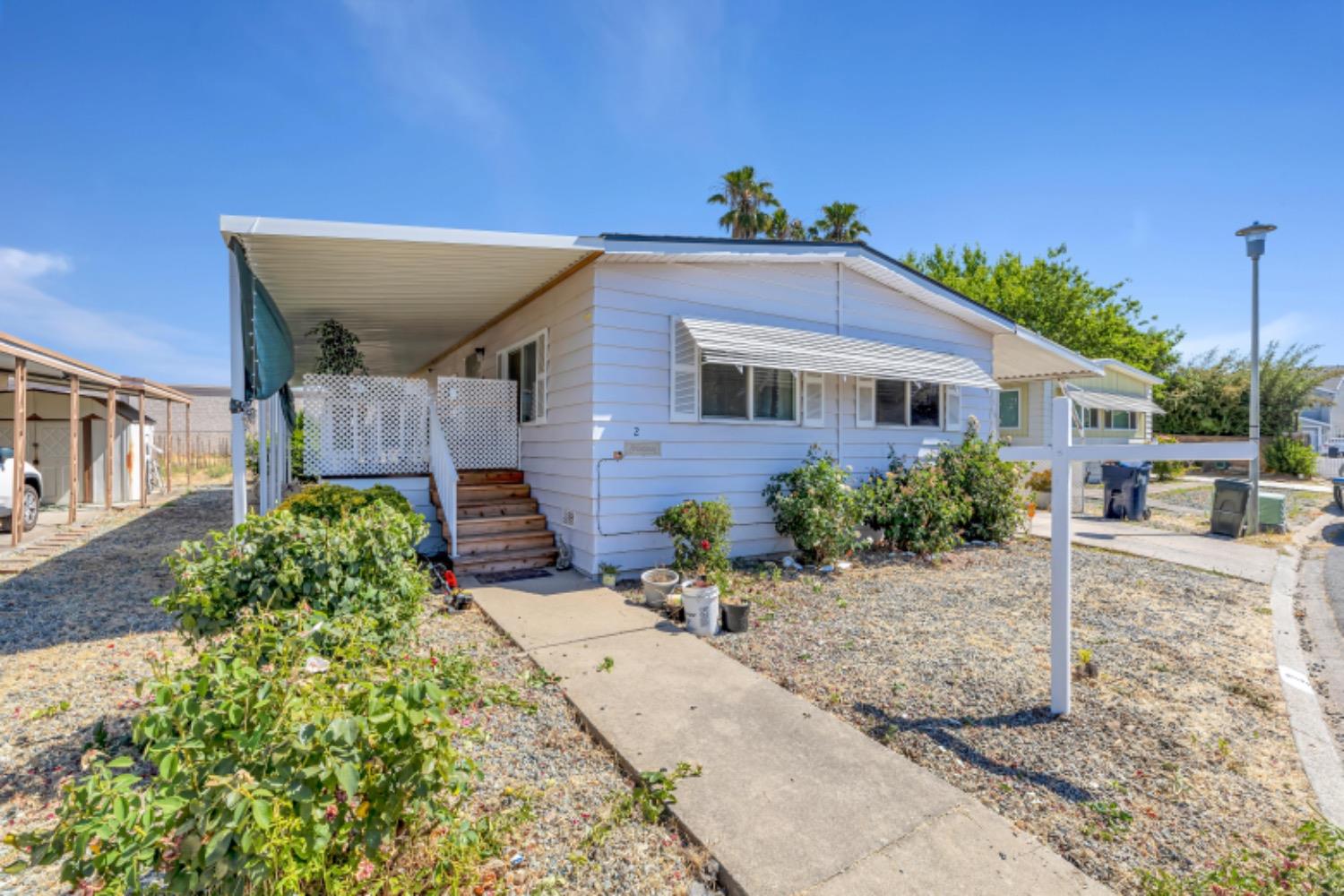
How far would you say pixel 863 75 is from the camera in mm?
7973

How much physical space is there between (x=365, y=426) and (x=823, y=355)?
5988mm

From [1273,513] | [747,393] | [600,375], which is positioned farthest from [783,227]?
[600,375]

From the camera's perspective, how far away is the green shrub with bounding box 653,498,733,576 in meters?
6.12

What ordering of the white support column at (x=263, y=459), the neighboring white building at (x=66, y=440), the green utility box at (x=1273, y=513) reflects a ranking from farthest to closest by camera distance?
the neighboring white building at (x=66, y=440) → the green utility box at (x=1273, y=513) → the white support column at (x=263, y=459)

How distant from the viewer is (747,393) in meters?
7.32

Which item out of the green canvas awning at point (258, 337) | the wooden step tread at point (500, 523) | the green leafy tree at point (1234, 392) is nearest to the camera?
the green canvas awning at point (258, 337)

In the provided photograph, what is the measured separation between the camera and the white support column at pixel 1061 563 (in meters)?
3.30

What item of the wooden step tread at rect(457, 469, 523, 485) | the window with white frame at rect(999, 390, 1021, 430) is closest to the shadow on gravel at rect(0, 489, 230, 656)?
the wooden step tread at rect(457, 469, 523, 485)

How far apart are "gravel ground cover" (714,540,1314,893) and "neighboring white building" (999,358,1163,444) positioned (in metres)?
9.51

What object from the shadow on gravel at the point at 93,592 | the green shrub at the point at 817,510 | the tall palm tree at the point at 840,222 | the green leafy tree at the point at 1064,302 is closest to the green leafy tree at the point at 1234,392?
→ the green leafy tree at the point at 1064,302

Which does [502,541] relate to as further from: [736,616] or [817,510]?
[817,510]

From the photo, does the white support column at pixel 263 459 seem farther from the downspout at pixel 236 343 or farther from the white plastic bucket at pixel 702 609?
the white plastic bucket at pixel 702 609

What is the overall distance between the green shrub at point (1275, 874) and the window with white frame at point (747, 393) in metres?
5.42

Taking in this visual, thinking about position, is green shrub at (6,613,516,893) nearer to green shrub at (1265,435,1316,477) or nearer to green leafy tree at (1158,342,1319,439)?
green shrub at (1265,435,1316,477)
